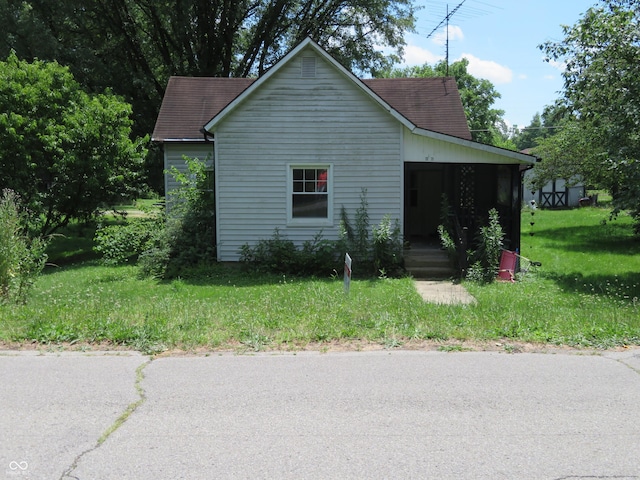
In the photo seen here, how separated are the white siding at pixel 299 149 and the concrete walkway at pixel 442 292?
2.27m

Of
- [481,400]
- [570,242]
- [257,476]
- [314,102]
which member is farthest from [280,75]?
[570,242]

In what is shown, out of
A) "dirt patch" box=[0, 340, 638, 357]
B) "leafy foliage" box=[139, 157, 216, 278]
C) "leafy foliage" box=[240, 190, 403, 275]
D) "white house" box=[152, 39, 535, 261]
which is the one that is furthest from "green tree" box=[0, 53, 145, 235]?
"dirt patch" box=[0, 340, 638, 357]

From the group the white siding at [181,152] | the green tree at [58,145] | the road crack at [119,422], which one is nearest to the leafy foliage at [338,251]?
the white siding at [181,152]

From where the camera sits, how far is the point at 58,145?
57.7 feet

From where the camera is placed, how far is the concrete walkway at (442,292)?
1070 cm

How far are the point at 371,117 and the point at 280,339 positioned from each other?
28.5ft

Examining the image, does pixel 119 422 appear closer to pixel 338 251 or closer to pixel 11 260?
pixel 11 260

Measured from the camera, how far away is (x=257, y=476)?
374 cm

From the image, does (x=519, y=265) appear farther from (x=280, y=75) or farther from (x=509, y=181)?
(x=280, y=75)

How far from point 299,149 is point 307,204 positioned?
142cm

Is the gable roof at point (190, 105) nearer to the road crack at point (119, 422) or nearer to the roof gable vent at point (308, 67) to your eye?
the roof gable vent at point (308, 67)

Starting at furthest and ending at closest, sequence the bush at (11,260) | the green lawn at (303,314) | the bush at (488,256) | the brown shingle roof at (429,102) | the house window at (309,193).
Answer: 1. the brown shingle roof at (429,102)
2. the house window at (309,193)
3. the bush at (488,256)
4. the bush at (11,260)
5. the green lawn at (303,314)

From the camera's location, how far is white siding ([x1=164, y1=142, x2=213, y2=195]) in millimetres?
16906

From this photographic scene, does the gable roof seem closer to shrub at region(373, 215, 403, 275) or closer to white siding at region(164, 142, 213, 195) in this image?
white siding at region(164, 142, 213, 195)
